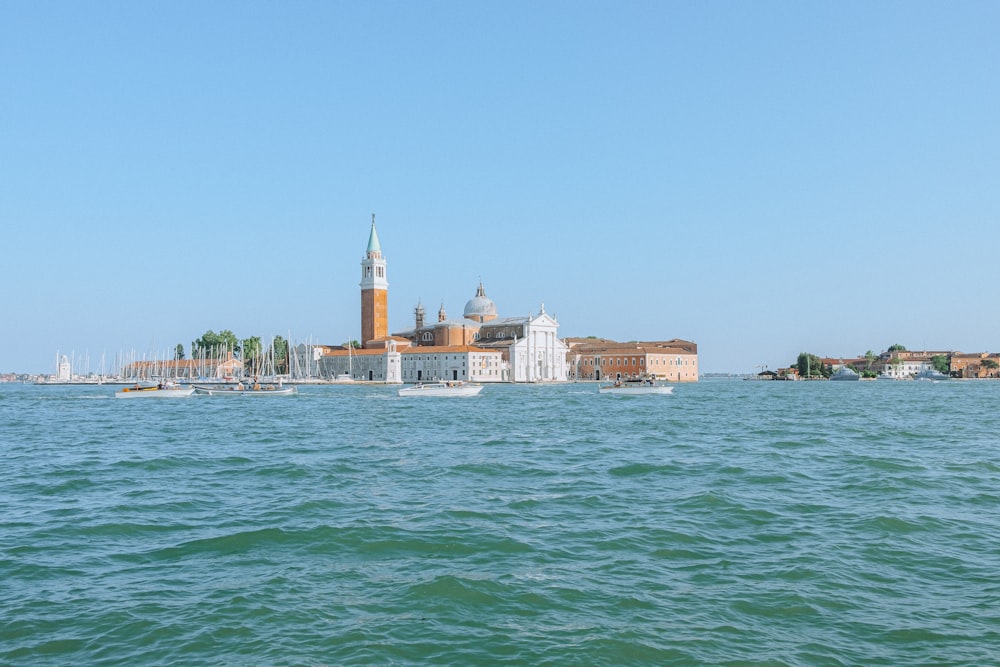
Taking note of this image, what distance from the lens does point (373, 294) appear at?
92688mm

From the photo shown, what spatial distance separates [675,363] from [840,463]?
282 ft

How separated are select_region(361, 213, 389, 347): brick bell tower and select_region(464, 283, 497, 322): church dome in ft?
40.2

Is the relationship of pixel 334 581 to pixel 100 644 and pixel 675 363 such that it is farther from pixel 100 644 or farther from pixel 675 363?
pixel 675 363

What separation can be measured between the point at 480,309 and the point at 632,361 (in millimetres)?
20291

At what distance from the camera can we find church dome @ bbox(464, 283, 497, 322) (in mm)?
101125

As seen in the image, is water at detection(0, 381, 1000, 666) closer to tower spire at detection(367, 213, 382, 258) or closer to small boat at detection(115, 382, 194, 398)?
small boat at detection(115, 382, 194, 398)

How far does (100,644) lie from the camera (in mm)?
4980

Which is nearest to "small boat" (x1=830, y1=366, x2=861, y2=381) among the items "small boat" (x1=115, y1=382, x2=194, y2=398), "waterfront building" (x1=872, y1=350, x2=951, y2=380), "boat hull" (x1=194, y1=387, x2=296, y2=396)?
"waterfront building" (x1=872, y1=350, x2=951, y2=380)

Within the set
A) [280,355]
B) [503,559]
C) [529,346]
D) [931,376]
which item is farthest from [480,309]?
[503,559]

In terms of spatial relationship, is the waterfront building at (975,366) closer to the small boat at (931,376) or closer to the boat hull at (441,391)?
the small boat at (931,376)

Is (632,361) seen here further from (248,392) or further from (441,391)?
(248,392)

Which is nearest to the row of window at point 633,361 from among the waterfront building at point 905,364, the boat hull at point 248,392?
the waterfront building at point 905,364

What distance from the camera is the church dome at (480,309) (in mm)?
101125

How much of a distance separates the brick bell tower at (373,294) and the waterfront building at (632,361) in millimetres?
23797
